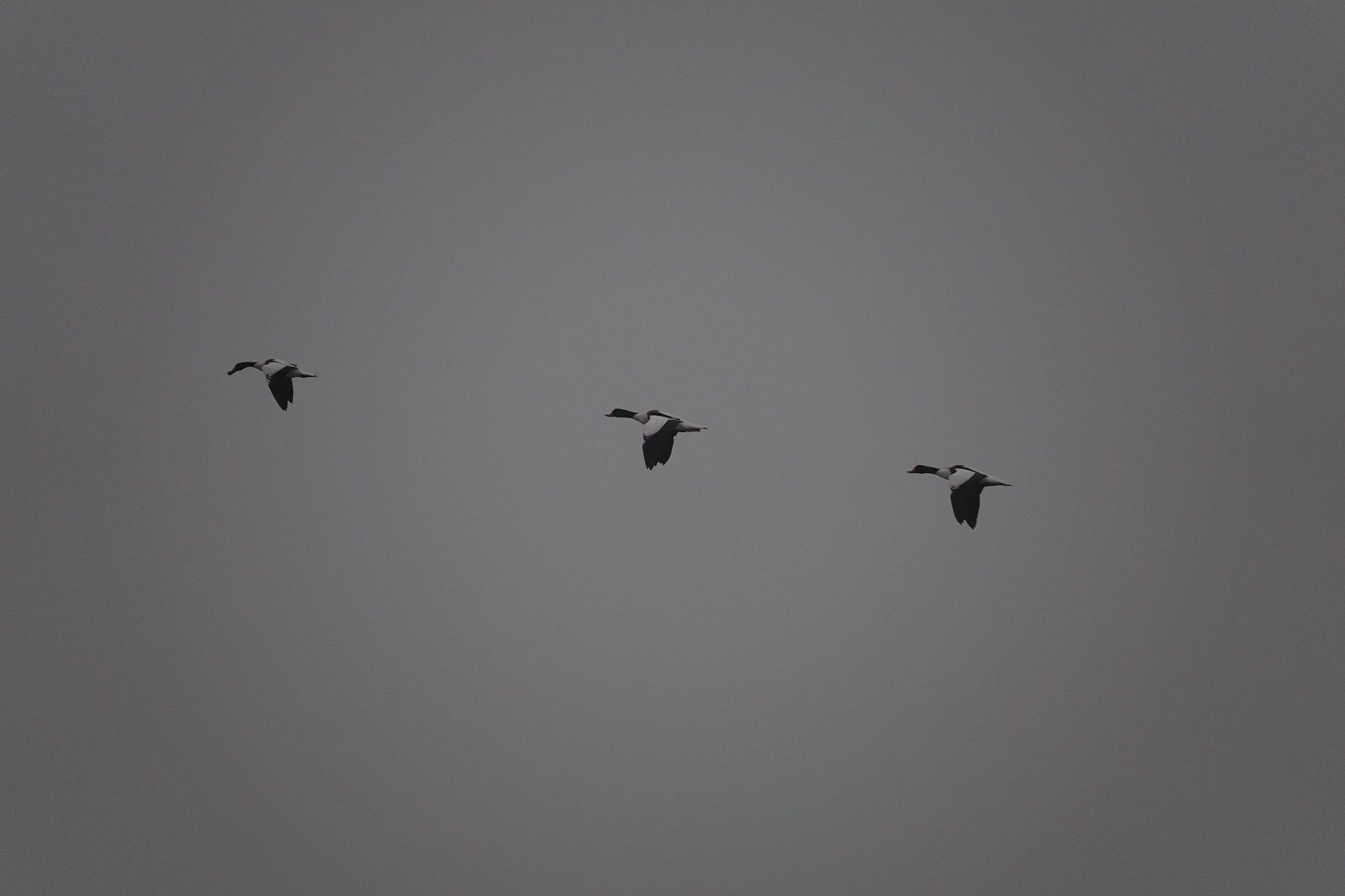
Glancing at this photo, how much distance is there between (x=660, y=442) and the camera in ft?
102

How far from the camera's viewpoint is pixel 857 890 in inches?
Result: 7721

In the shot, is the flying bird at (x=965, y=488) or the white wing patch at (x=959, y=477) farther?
the white wing patch at (x=959, y=477)

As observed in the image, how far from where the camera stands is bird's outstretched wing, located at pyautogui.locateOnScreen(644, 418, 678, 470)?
30781 mm

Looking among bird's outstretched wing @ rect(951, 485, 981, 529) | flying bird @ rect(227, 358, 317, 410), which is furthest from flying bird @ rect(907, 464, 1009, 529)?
flying bird @ rect(227, 358, 317, 410)

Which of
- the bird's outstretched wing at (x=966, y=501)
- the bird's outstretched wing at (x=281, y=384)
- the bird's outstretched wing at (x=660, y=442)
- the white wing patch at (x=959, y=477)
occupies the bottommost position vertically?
the bird's outstretched wing at (x=966, y=501)

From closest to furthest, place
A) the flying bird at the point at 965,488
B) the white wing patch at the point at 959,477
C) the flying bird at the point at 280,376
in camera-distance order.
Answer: the flying bird at the point at 965,488 → the white wing patch at the point at 959,477 → the flying bird at the point at 280,376

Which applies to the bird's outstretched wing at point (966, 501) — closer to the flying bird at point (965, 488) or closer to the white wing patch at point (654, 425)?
the flying bird at point (965, 488)

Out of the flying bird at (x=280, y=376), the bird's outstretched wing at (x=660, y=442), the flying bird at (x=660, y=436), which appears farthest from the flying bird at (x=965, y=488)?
the flying bird at (x=280, y=376)

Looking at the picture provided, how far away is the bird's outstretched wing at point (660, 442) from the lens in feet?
101

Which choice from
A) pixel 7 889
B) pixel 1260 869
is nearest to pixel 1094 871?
pixel 1260 869

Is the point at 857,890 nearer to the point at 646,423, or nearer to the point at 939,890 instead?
the point at 939,890

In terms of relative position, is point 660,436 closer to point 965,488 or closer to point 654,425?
point 654,425

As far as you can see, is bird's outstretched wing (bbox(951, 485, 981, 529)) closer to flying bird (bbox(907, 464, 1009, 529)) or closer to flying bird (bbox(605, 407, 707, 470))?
flying bird (bbox(907, 464, 1009, 529))

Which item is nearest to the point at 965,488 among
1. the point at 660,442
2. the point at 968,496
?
the point at 968,496
